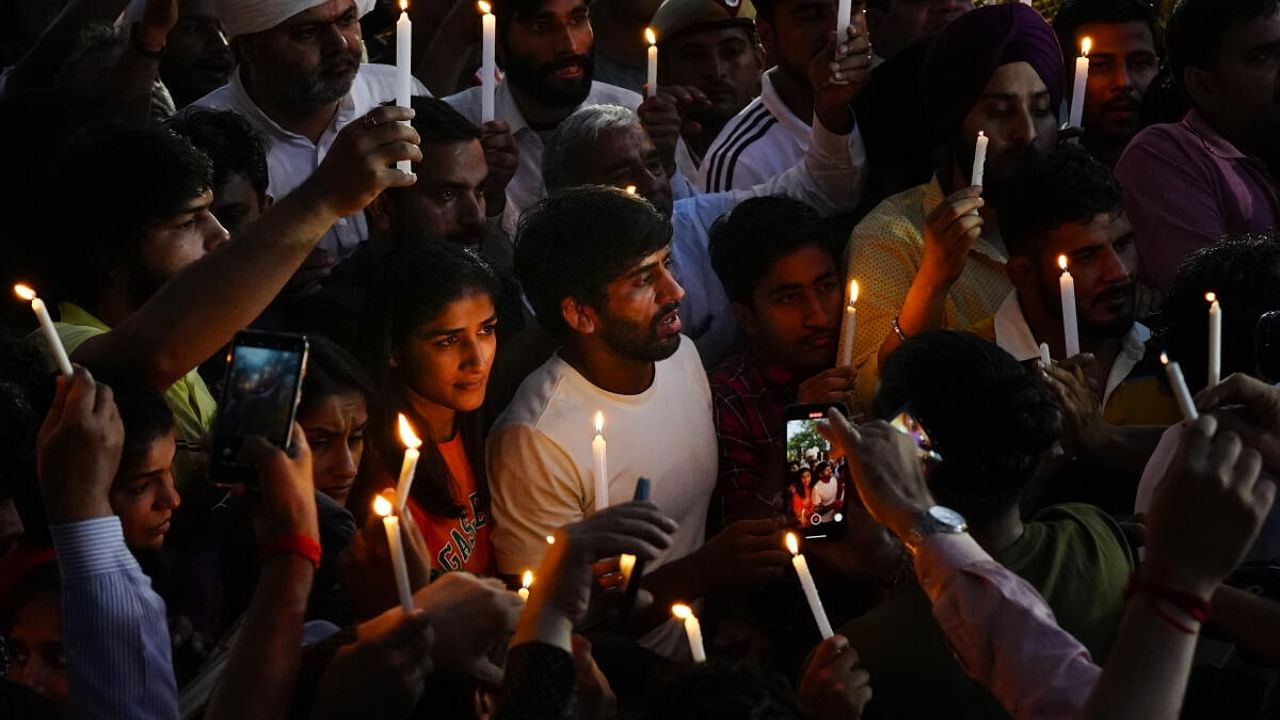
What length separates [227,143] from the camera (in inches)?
182

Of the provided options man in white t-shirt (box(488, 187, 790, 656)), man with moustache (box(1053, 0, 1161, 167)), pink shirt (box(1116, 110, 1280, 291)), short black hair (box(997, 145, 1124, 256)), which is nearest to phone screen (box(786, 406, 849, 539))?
man in white t-shirt (box(488, 187, 790, 656))

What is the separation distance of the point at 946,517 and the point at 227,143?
8.38 ft

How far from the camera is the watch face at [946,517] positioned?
2.76 meters

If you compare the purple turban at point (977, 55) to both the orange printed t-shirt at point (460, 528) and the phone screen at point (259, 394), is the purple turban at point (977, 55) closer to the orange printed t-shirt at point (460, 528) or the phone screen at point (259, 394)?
the orange printed t-shirt at point (460, 528)

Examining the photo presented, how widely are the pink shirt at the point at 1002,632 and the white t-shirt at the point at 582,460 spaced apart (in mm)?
1281

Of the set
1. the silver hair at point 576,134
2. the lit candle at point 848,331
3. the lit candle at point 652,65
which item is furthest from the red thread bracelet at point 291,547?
the lit candle at point 652,65

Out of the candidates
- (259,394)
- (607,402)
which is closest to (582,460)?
(607,402)

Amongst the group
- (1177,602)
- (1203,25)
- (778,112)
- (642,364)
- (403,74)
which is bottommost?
(642,364)

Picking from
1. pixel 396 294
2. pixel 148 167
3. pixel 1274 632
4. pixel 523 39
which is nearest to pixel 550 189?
pixel 523 39

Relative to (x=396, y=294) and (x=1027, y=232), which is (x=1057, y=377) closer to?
(x=1027, y=232)

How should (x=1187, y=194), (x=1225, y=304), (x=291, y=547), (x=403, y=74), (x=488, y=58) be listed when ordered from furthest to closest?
(x=1187, y=194)
(x=488, y=58)
(x=1225, y=304)
(x=403, y=74)
(x=291, y=547)

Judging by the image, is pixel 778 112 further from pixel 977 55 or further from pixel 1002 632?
pixel 1002 632

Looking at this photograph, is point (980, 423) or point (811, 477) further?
point (811, 477)

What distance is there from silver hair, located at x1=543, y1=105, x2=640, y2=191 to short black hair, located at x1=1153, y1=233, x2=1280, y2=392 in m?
1.70
